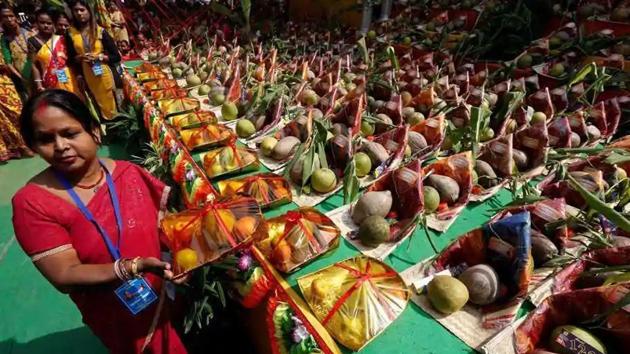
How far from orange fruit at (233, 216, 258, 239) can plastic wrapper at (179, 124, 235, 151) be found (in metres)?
1.29

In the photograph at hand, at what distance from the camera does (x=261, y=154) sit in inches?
105

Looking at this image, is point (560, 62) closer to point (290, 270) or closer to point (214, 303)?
point (290, 270)

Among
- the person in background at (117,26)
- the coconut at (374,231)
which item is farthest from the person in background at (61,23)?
the coconut at (374,231)

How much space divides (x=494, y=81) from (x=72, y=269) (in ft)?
13.3

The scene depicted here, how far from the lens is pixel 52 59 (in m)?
3.61

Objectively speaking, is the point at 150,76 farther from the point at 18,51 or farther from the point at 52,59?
the point at 18,51

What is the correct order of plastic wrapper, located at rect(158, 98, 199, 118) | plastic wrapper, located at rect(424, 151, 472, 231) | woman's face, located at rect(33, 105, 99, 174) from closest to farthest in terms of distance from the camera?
woman's face, located at rect(33, 105, 99, 174), plastic wrapper, located at rect(424, 151, 472, 231), plastic wrapper, located at rect(158, 98, 199, 118)

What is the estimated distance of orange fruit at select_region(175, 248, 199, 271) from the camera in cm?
125

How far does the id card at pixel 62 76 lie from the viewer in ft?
12.1

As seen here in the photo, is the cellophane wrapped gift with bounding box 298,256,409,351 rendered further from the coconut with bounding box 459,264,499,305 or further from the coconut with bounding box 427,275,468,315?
the coconut with bounding box 459,264,499,305

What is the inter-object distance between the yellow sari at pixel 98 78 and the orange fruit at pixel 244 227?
3442 millimetres

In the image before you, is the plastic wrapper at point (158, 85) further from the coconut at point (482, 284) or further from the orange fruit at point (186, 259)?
the coconut at point (482, 284)

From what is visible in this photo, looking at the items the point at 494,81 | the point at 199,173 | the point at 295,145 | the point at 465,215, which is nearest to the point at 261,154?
the point at 295,145

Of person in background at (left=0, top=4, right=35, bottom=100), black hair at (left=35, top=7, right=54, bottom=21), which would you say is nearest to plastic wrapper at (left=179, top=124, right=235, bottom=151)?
black hair at (left=35, top=7, right=54, bottom=21)
